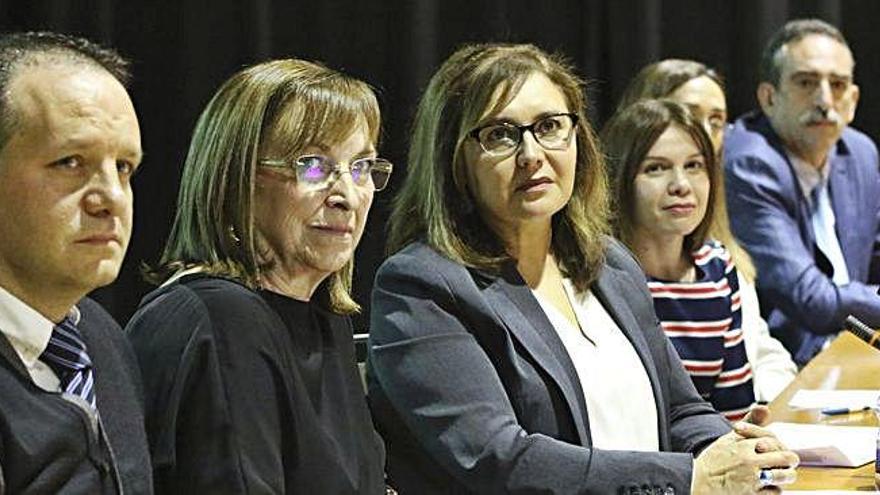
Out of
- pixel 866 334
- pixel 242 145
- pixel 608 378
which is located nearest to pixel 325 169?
pixel 242 145

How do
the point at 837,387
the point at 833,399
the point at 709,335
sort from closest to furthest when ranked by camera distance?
the point at 833,399 < the point at 837,387 < the point at 709,335

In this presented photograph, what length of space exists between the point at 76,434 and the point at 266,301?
47 cm

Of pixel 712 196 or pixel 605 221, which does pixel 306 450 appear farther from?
pixel 712 196

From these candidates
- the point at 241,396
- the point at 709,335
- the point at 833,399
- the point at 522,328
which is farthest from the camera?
the point at 709,335

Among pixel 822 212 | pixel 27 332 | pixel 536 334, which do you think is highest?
pixel 27 332

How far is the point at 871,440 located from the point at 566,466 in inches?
28.9

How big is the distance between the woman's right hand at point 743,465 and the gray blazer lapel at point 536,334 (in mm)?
205

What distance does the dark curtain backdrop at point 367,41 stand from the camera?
4367mm

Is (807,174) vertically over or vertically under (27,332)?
under

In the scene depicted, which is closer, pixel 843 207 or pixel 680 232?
pixel 680 232

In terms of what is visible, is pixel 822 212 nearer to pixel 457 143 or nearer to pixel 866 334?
pixel 866 334

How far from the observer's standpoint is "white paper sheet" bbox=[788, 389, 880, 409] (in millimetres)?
3146

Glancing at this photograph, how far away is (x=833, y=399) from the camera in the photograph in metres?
3.22

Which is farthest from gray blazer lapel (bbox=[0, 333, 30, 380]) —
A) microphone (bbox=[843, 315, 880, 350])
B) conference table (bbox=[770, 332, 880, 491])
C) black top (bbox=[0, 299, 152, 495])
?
microphone (bbox=[843, 315, 880, 350])
